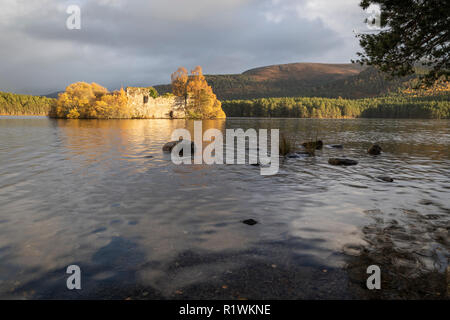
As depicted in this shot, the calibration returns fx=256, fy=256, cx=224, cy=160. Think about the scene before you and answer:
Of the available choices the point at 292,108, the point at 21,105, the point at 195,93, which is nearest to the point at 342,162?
the point at 195,93

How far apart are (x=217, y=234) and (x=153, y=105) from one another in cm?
9429

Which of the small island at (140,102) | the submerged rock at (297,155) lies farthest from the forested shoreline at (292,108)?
the submerged rock at (297,155)

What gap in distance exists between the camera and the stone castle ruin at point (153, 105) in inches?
3568

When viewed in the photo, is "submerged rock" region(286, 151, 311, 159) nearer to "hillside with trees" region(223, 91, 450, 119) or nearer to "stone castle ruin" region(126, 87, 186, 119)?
"stone castle ruin" region(126, 87, 186, 119)

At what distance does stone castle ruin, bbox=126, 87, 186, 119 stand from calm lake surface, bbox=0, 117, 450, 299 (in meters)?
85.1

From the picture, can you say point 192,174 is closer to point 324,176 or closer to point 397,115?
point 324,176

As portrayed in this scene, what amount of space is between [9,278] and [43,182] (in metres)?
7.03

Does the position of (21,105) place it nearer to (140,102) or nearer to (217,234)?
(140,102)

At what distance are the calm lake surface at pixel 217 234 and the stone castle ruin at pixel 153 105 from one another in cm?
8509

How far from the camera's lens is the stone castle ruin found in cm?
9062

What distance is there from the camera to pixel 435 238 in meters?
5.73
